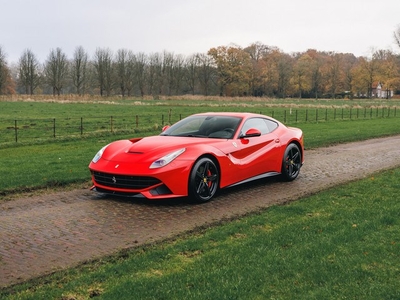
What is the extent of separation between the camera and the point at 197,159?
287 inches

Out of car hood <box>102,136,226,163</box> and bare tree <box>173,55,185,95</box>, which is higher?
bare tree <box>173,55,185,95</box>

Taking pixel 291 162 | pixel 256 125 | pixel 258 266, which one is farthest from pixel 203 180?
pixel 258 266

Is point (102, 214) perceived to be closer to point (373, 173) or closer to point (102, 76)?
point (373, 173)

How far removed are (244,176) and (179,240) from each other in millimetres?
3028

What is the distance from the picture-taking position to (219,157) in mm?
7598

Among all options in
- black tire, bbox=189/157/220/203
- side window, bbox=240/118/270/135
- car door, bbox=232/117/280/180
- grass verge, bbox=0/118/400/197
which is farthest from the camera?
grass verge, bbox=0/118/400/197

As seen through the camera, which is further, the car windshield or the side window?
the side window

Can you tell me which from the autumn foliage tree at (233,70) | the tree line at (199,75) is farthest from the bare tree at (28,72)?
the autumn foliage tree at (233,70)

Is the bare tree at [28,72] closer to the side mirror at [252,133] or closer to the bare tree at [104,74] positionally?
the bare tree at [104,74]

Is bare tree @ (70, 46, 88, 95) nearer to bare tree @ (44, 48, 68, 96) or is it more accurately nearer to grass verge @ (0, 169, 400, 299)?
bare tree @ (44, 48, 68, 96)

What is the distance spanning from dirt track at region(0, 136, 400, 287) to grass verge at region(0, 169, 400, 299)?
362mm

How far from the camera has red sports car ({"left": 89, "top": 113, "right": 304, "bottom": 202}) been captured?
22.9 ft

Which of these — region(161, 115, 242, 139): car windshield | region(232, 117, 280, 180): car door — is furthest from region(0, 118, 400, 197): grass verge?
region(232, 117, 280, 180): car door

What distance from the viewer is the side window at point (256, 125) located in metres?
8.65
